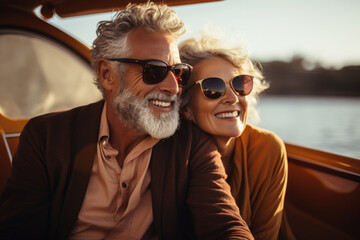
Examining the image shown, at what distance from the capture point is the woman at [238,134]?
6.51ft

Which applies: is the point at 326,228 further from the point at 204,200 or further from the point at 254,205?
the point at 204,200

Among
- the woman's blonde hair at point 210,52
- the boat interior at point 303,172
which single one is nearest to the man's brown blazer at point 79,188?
the woman's blonde hair at point 210,52

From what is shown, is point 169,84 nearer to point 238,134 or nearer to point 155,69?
point 155,69

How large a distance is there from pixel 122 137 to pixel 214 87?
2.72ft

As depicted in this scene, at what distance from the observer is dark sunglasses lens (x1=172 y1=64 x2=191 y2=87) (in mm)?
1918

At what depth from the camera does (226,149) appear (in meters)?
A: 2.17

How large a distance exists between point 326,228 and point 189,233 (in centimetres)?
129

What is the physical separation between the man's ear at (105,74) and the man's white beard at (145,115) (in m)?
0.16

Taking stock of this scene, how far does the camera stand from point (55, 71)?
10.1 ft

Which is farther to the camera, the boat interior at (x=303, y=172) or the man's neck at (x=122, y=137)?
the boat interior at (x=303, y=172)

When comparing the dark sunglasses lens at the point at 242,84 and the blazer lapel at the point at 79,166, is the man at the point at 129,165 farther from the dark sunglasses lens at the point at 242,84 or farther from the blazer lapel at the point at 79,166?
the dark sunglasses lens at the point at 242,84

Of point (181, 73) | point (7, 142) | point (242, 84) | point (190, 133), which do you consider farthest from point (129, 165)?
point (7, 142)

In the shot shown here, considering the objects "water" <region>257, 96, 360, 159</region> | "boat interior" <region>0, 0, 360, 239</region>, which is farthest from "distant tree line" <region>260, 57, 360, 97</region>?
"boat interior" <region>0, 0, 360, 239</region>

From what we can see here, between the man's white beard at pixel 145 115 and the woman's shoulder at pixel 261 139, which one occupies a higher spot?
the man's white beard at pixel 145 115
